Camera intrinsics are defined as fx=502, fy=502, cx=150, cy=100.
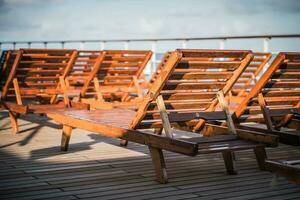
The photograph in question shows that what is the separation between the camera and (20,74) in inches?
279

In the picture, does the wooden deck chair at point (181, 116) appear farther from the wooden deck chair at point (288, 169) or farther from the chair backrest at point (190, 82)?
the wooden deck chair at point (288, 169)

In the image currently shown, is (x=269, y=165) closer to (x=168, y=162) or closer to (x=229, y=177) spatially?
(x=229, y=177)

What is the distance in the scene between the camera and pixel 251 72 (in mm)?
8656

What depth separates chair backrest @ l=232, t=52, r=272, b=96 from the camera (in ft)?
26.8

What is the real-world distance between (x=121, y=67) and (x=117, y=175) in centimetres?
383

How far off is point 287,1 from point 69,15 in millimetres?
49875

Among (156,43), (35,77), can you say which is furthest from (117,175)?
(156,43)

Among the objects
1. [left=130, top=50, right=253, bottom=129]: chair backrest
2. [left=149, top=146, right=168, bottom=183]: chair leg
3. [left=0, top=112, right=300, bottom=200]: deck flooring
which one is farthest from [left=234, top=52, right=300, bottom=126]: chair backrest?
[left=149, top=146, right=168, bottom=183]: chair leg

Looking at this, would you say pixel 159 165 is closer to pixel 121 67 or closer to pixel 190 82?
pixel 190 82

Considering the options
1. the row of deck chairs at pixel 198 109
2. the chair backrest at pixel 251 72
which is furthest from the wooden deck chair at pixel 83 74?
the chair backrest at pixel 251 72

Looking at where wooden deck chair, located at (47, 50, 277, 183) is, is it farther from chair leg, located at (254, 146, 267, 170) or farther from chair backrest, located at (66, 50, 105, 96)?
chair backrest, located at (66, 50, 105, 96)

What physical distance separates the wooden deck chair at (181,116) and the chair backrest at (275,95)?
31cm

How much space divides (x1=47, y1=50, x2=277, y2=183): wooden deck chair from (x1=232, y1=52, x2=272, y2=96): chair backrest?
360 centimetres

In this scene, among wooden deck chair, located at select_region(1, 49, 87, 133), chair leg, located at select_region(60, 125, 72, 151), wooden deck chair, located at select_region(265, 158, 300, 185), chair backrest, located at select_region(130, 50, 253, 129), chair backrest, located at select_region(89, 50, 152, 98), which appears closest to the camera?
wooden deck chair, located at select_region(265, 158, 300, 185)
